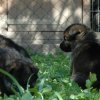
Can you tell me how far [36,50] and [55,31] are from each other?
0.59 m

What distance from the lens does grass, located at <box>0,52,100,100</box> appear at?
467 cm

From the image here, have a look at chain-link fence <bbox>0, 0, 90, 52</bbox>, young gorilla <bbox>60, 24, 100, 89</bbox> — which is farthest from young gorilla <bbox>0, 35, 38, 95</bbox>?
chain-link fence <bbox>0, 0, 90, 52</bbox>

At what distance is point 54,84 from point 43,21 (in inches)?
182

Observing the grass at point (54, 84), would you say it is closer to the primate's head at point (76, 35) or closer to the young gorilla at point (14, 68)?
the young gorilla at point (14, 68)

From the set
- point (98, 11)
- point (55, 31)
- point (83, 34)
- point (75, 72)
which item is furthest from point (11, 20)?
point (75, 72)

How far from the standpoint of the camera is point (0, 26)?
1062cm

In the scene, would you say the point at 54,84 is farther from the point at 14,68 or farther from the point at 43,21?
the point at 43,21

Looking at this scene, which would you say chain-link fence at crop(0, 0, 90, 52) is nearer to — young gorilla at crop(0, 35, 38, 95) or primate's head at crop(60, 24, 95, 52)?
primate's head at crop(60, 24, 95, 52)

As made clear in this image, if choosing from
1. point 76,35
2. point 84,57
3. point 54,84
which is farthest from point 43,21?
point 54,84

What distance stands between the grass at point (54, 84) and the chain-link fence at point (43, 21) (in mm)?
643

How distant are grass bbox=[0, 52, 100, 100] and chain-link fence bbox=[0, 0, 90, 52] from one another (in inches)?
25.3

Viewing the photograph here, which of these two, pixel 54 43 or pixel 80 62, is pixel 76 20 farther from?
pixel 80 62

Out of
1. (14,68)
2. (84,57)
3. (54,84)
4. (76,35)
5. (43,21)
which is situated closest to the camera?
(14,68)

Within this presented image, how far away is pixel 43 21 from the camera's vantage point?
10.7 m
